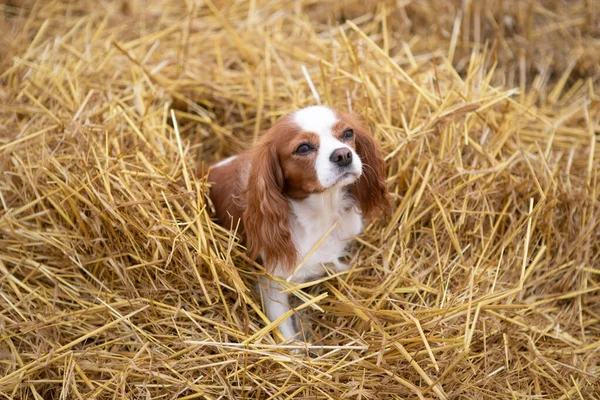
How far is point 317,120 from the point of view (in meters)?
2.92

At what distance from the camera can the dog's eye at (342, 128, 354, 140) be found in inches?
117

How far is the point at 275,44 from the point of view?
4.56 metres

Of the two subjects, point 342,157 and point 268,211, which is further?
point 268,211

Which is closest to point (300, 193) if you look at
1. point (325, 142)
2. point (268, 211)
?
point (268, 211)

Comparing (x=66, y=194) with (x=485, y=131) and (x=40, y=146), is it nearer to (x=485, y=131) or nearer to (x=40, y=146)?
(x=40, y=146)

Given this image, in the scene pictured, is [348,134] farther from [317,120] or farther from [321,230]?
[321,230]

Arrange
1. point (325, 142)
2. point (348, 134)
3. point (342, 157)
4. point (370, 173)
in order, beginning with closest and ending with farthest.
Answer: point (342, 157)
point (325, 142)
point (348, 134)
point (370, 173)

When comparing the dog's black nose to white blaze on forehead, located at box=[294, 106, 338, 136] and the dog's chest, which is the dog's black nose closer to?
white blaze on forehead, located at box=[294, 106, 338, 136]

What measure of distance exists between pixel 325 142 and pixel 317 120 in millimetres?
132

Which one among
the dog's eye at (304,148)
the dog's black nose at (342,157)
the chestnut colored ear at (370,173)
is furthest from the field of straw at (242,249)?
the dog's black nose at (342,157)

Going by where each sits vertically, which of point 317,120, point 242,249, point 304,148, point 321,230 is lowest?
point 242,249

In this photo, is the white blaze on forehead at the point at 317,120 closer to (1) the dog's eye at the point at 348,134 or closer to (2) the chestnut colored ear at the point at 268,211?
(1) the dog's eye at the point at 348,134

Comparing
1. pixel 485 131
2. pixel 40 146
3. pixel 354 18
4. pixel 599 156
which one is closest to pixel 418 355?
pixel 485 131

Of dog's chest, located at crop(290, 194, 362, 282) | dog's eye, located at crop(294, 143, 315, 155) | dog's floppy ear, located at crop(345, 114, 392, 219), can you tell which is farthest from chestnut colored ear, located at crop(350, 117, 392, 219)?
dog's eye, located at crop(294, 143, 315, 155)
